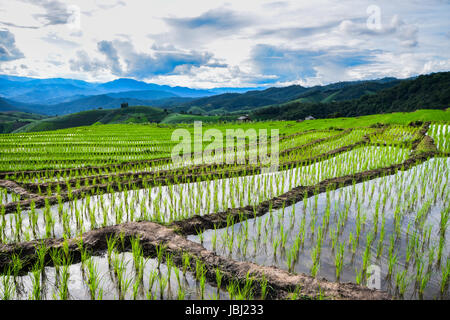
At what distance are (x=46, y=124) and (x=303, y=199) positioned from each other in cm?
10271

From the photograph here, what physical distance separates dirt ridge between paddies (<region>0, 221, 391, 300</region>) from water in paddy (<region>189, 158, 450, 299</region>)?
0.36 meters

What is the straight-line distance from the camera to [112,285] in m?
3.02

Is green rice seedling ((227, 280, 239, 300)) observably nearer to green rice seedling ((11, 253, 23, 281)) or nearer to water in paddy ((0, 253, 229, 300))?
water in paddy ((0, 253, 229, 300))

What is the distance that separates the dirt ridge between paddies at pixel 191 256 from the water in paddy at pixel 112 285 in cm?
21

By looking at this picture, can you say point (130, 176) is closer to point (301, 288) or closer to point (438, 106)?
point (301, 288)

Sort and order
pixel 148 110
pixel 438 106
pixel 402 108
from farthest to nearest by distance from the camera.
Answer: pixel 148 110
pixel 402 108
pixel 438 106

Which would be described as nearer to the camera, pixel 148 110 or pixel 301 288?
pixel 301 288

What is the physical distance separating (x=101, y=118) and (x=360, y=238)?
4571 inches

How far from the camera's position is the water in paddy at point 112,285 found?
9.33 ft

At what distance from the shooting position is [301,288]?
2762mm

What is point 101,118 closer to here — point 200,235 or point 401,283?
point 200,235

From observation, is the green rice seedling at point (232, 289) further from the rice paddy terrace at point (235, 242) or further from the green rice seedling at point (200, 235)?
the green rice seedling at point (200, 235)

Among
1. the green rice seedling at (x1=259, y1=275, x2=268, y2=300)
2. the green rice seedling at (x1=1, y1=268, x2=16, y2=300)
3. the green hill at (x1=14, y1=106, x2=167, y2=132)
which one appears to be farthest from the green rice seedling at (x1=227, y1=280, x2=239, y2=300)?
the green hill at (x1=14, y1=106, x2=167, y2=132)
